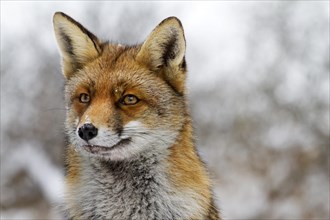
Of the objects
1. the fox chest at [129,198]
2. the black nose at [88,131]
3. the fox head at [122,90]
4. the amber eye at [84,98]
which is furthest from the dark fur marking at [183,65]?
the black nose at [88,131]

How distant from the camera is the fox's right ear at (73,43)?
19.6 ft

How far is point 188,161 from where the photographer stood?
564 centimetres

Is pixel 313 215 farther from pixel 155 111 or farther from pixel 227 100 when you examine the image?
pixel 155 111

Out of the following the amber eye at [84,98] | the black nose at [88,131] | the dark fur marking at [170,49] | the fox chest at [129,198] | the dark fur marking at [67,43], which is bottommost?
the fox chest at [129,198]

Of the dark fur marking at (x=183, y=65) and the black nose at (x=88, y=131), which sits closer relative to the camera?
the black nose at (x=88, y=131)

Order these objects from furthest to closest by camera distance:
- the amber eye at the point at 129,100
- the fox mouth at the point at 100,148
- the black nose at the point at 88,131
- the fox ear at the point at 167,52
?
the fox ear at the point at 167,52, the amber eye at the point at 129,100, the fox mouth at the point at 100,148, the black nose at the point at 88,131

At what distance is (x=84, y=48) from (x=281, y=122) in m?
21.7

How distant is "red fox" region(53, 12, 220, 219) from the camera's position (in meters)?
5.42

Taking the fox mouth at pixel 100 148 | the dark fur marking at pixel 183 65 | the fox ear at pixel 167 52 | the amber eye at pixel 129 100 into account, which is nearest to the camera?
the fox mouth at pixel 100 148

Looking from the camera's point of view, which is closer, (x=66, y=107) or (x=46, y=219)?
(x=66, y=107)

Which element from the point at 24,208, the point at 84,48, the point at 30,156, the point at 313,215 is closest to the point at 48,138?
the point at 30,156

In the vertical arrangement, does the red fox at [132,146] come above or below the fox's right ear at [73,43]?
below

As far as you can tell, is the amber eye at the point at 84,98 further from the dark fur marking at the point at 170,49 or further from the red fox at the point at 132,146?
Result: the dark fur marking at the point at 170,49

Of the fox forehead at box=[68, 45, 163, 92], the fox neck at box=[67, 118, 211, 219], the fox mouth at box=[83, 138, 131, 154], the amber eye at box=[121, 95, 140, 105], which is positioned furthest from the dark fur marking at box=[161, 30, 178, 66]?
the fox mouth at box=[83, 138, 131, 154]
